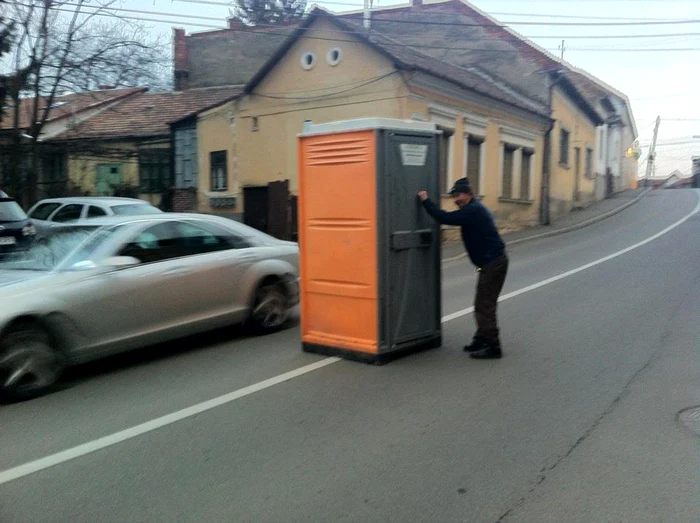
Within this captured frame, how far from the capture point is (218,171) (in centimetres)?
2298

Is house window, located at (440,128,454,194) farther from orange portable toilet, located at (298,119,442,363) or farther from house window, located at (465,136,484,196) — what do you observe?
orange portable toilet, located at (298,119,442,363)

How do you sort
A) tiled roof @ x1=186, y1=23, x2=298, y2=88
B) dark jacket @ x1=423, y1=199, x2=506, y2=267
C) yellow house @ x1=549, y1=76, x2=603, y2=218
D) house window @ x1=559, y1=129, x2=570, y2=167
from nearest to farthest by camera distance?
dark jacket @ x1=423, y1=199, x2=506, y2=267, yellow house @ x1=549, y1=76, x2=603, y2=218, house window @ x1=559, y1=129, x2=570, y2=167, tiled roof @ x1=186, y1=23, x2=298, y2=88

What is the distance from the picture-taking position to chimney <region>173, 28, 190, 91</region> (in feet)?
100

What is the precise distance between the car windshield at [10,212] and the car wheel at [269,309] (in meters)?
6.05

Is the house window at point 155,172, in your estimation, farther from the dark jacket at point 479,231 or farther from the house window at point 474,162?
the dark jacket at point 479,231

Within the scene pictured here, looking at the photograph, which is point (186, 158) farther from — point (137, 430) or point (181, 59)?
point (137, 430)

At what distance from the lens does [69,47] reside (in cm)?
1712

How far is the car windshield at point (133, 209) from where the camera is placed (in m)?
13.8

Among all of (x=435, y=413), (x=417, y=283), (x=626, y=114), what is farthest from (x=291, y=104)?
(x=626, y=114)

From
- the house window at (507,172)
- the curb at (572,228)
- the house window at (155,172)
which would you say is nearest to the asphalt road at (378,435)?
the curb at (572,228)

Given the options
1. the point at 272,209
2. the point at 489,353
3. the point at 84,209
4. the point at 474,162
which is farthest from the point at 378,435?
the point at 474,162

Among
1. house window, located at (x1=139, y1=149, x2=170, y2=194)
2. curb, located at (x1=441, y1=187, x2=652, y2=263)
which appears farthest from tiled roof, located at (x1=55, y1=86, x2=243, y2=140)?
curb, located at (x1=441, y1=187, x2=652, y2=263)

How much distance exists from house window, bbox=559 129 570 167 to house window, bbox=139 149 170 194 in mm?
16064

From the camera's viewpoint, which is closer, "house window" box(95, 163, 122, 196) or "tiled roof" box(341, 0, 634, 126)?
"tiled roof" box(341, 0, 634, 126)
